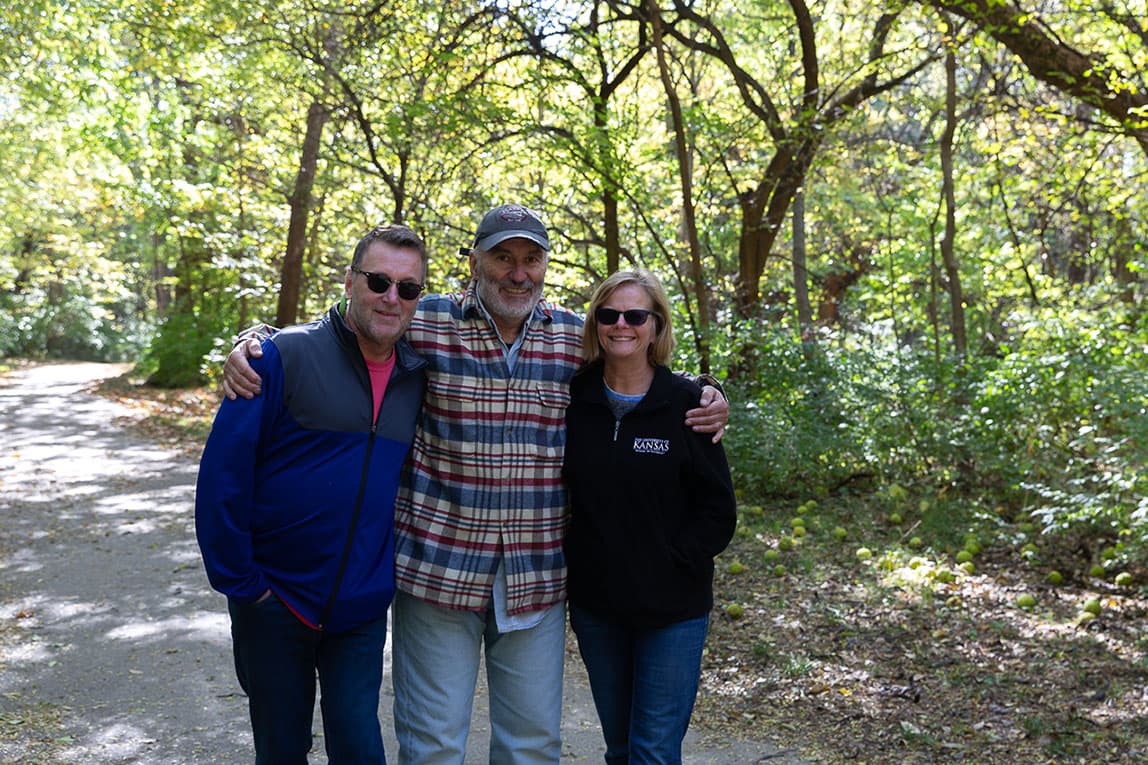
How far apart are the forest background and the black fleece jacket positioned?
10.0 feet

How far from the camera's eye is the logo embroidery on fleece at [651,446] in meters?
3.24

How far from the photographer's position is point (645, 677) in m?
3.28

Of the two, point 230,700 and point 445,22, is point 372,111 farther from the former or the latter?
point 230,700

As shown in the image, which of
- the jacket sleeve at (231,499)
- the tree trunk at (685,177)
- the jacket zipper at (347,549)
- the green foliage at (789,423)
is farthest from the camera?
the green foliage at (789,423)

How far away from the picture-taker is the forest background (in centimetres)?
797

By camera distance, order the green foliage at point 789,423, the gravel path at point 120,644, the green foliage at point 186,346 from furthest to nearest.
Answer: the green foliage at point 186,346
the green foliage at point 789,423
the gravel path at point 120,644

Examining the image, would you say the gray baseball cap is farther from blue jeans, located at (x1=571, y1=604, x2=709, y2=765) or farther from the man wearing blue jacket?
blue jeans, located at (x1=571, y1=604, x2=709, y2=765)

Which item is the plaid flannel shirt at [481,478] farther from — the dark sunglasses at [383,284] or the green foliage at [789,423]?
the green foliage at [789,423]

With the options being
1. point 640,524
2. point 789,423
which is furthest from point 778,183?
point 640,524

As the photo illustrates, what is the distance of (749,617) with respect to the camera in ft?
22.3

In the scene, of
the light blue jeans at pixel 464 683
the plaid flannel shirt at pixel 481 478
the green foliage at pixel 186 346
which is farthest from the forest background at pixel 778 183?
the green foliage at pixel 186 346

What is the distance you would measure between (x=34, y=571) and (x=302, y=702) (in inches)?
238

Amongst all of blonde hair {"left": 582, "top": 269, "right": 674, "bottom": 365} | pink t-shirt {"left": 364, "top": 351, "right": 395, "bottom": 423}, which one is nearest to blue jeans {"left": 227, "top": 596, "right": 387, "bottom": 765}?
pink t-shirt {"left": 364, "top": 351, "right": 395, "bottom": 423}

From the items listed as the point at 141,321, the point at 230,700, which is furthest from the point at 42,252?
the point at 230,700
